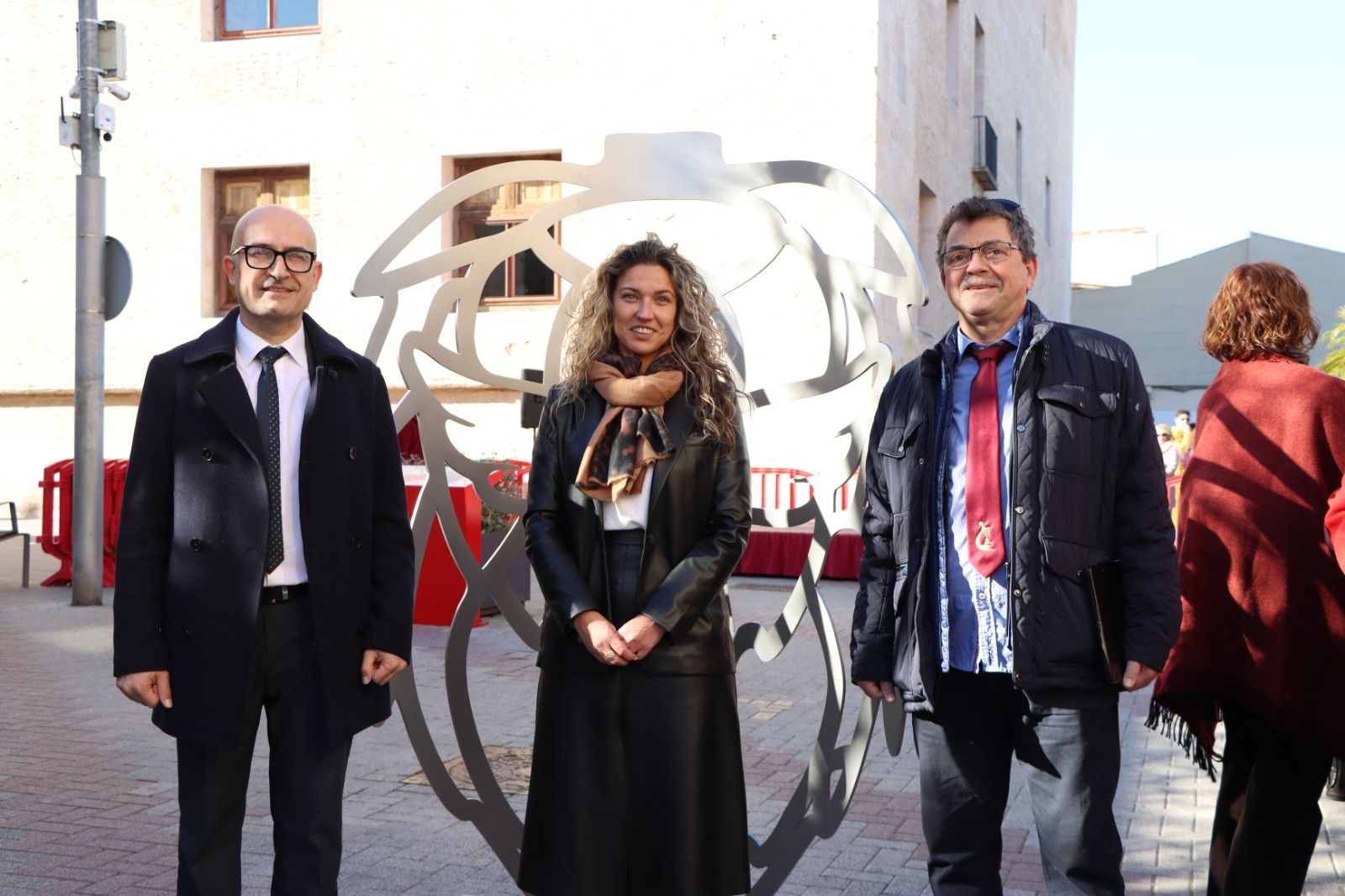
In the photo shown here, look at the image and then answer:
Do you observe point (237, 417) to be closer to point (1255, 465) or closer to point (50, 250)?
point (1255, 465)

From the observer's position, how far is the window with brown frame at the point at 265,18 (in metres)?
18.1

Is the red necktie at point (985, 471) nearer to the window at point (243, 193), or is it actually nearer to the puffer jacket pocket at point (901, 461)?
the puffer jacket pocket at point (901, 461)

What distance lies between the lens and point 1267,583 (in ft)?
11.9

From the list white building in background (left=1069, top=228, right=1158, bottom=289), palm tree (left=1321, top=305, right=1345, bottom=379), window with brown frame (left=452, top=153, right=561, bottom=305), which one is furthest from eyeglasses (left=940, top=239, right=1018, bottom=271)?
white building in background (left=1069, top=228, right=1158, bottom=289)

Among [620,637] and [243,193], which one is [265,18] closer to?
[243,193]

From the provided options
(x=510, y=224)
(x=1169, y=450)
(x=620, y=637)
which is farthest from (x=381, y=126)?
(x=620, y=637)

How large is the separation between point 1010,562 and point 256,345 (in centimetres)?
189

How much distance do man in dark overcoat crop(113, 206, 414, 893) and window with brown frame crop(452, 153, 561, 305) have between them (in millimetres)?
13646

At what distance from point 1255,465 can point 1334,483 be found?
196 mm

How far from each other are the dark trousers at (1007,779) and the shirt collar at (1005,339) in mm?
782

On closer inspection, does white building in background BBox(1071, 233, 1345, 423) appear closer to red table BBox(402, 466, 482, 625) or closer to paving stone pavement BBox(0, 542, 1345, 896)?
red table BBox(402, 466, 482, 625)

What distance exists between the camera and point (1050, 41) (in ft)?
102

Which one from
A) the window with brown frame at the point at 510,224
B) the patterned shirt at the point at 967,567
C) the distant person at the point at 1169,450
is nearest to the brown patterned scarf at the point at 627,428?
the patterned shirt at the point at 967,567

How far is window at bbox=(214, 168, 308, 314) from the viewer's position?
18.1m
